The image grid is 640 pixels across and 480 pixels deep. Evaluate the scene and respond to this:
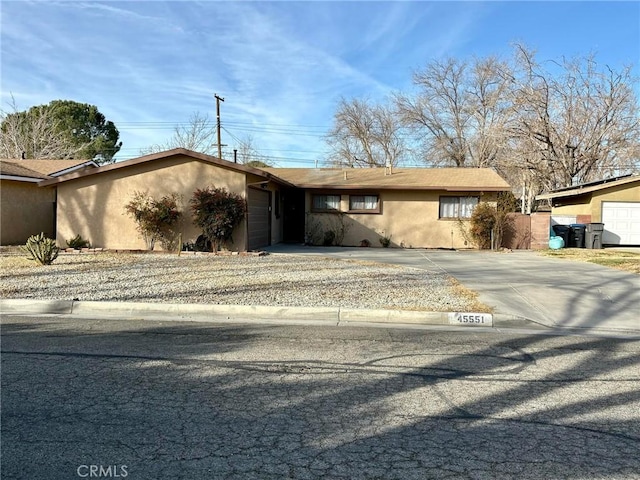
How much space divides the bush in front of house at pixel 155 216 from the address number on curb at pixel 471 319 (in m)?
12.3

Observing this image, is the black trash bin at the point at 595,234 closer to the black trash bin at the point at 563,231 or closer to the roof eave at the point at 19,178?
the black trash bin at the point at 563,231

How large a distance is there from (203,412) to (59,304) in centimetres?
566

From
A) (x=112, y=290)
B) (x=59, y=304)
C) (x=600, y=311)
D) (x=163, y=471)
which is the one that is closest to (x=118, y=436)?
(x=163, y=471)

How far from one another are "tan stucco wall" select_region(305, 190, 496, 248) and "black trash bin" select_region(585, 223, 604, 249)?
593 centimetres

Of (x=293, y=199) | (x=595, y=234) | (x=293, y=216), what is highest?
(x=293, y=199)

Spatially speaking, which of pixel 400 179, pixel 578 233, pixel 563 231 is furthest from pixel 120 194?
pixel 578 233

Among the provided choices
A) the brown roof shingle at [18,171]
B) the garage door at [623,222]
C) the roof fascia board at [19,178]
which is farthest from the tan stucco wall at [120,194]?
the garage door at [623,222]

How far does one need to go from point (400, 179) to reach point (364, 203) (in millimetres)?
2061

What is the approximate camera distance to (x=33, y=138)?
3831 cm

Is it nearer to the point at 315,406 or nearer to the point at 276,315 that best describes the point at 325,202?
the point at 276,315

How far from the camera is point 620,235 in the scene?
934 inches

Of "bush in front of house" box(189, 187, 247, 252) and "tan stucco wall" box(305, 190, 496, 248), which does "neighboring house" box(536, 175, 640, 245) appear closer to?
"tan stucco wall" box(305, 190, 496, 248)

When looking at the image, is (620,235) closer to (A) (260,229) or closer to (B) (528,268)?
(B) (528,268)

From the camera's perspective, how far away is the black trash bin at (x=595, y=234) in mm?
22141
